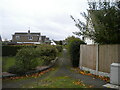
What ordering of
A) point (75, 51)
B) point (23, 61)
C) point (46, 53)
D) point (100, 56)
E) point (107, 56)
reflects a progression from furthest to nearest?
1. point (46, 53)
2. point (75, 51)
3. point (23, 61)
4. point (100, 56)
5. point (107, 56)

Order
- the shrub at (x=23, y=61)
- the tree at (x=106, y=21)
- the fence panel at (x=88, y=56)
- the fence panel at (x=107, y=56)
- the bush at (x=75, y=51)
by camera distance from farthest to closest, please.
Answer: the bush at (x=75, y=51)
the fence panel at (x=88, y=56)
the shrub at (x=23, y=61)
the fence panel at (x=107, y=56)
the tree at (x=106, y=21)

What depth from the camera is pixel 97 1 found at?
9.53 meters

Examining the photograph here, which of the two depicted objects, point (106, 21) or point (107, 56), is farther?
point (107, 56)

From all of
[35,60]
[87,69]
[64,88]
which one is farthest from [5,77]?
[87,69]

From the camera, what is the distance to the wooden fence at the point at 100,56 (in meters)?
8.83

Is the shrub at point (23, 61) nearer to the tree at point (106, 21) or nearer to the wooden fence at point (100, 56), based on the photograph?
the wooden fence at point (100, 56)

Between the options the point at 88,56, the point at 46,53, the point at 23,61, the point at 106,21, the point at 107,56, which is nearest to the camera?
the point at 106,21

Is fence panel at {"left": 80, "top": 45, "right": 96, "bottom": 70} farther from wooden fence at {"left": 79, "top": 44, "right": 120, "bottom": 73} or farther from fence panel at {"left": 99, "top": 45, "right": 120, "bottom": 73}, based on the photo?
fence panel at {"left": 99, "top": 45, "right": 120, "bottom": 73}

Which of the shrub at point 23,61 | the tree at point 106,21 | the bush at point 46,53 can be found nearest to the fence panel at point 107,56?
the tree at point 106,21

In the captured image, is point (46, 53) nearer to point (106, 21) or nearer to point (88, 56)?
point (88, 56)

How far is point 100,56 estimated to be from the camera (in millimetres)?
9914

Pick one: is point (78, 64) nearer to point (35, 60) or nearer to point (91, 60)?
point (91, 60)

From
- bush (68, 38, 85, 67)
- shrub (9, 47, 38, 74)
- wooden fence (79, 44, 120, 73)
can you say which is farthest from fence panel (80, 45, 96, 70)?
shrub (9, 47, 38, 74)

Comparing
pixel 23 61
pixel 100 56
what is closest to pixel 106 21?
pixel 100 56
